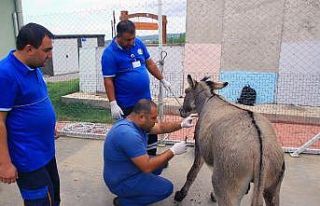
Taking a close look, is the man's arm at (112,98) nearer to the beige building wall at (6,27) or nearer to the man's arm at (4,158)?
the man's arm at (4,158)

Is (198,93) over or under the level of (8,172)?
over

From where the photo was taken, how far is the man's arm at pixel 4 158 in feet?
6.89

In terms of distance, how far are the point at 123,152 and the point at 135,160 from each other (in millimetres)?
140

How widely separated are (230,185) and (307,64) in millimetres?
7601

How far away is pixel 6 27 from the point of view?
5.02 metres

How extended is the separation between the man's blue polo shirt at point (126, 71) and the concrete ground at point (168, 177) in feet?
3.53

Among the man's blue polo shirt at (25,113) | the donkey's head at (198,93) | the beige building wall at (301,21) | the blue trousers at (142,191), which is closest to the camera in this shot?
the man's blue polo shirt at (25,113)

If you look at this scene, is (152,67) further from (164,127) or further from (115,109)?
(164,127)

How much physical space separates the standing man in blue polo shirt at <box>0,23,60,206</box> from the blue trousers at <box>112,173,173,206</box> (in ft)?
2.40

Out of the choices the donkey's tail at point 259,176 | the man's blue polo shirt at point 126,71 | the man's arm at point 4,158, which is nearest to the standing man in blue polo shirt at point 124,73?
the man's blue polo shirt at point 126,71

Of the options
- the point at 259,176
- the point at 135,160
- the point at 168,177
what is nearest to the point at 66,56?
the point at 168,177

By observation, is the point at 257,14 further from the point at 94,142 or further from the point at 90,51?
the point at 94,142

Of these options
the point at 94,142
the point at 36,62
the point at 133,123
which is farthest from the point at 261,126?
the point at 94,142

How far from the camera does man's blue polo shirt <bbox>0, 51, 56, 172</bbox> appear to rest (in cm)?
209
